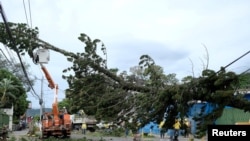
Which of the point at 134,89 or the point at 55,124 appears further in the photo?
the point at 55,124

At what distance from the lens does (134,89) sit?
13016 mm

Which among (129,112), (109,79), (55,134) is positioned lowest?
(55,134)

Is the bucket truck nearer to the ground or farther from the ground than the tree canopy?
nearer to the ground

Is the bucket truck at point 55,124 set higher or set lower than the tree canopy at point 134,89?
lower

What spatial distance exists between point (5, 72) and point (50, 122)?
19.7m

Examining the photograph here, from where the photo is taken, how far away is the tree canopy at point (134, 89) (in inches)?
423

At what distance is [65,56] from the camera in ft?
43.3

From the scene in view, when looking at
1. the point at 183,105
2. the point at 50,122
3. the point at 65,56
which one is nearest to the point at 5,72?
the point at 50,122

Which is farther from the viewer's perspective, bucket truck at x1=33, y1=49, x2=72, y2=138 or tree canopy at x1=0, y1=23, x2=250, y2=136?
bucket truck at x1=33, y1=49, x2=72, y2=138

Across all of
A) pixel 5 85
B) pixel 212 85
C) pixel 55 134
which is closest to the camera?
pixel 212 85

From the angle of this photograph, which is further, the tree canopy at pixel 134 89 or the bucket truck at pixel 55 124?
the bucket truck at pixel 55 124

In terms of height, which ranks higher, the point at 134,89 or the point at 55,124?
Result: the point at 134,89

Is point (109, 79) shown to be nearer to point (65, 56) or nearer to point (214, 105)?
point (65, 56)

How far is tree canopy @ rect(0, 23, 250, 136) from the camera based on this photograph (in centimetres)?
1075
